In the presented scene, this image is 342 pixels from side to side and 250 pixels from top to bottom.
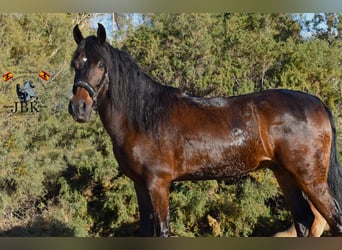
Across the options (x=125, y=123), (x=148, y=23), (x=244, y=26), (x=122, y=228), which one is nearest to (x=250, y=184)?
(x=122, y=228)

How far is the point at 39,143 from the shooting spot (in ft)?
15.7

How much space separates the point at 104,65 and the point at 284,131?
1127 mm

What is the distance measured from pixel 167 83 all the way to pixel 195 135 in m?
2.38

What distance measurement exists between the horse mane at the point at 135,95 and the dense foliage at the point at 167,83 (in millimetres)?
2202

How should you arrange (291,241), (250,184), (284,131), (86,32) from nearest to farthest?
1. (291,241)
2. (284,131)
3. (250,184)
4. (86,32)

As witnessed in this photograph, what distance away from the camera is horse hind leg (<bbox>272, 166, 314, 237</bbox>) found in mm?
2779

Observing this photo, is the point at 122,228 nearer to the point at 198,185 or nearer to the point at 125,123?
the point at 198,185

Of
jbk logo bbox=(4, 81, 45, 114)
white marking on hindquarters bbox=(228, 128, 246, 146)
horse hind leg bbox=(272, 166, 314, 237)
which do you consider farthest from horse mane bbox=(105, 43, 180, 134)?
jbk logo bbox=(4, 81, 45, 114)

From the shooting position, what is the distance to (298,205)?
282 cm

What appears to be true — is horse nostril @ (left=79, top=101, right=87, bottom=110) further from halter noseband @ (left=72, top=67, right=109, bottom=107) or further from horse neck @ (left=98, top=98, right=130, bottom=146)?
horse neck @ (left=98, top=98, right=130, bottom=146)

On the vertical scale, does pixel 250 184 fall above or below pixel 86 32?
below

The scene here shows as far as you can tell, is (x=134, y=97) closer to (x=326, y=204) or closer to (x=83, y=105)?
(x=83, y=105)

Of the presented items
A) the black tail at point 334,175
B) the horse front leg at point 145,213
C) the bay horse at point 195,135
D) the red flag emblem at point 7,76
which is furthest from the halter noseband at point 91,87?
the red flag emblem at point 7,76

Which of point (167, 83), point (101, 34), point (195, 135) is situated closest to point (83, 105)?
point (101, 34)
